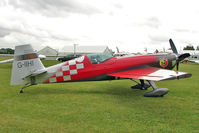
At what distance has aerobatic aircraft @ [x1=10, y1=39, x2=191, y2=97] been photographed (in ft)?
21.1

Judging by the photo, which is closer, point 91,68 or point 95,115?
point 95,115

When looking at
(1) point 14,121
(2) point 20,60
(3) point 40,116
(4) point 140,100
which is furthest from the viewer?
(2) point 20,60

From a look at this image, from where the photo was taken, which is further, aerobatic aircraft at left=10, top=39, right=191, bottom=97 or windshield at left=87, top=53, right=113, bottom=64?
windshield at left=87, top=53, right=113, bottom=64

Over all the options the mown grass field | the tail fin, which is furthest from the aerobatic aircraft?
the mown grass field

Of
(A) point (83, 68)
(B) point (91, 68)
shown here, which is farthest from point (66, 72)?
(B) point (91, 68)

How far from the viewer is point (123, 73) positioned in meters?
6.72

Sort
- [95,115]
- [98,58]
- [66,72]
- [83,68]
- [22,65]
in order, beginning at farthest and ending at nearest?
[98,58], [83,68], [66,72], [22,65], [95,115]

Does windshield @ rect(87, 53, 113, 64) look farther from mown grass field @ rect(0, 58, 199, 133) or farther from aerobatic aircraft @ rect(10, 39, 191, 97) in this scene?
mown grass field @ rect(0, 58, 199, 133)

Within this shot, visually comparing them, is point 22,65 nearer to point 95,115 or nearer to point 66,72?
point 66,72

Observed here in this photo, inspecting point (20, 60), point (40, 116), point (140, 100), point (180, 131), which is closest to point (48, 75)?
point (20, 60)

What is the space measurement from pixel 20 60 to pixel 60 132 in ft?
14.1

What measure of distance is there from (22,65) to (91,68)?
2.76 m

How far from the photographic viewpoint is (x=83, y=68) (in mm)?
6887

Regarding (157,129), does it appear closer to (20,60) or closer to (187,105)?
(187,105)
